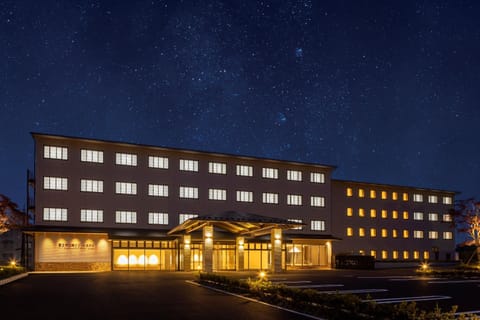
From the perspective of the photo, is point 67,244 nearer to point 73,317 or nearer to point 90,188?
point 90,188

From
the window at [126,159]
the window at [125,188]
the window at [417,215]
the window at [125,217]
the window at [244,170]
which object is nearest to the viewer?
the window at [125,217]

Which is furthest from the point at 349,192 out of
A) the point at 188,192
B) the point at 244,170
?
the point at 188,192

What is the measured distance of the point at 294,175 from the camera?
57062 millimetres

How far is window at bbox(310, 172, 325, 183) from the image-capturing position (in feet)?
191

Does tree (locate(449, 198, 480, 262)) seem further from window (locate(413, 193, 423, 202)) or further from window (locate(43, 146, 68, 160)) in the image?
window (locate(43, 146, 68, 160))

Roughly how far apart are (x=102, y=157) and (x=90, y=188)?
126 inches

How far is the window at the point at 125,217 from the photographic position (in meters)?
46.7

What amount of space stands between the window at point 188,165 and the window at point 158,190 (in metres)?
2.77

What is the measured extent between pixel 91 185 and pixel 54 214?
4.15 metres

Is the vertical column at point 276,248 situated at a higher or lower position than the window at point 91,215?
lower

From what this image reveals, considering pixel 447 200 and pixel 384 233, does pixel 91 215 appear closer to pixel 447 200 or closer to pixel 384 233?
pixel 384 233

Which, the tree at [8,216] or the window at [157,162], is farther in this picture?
the window at [157,162]

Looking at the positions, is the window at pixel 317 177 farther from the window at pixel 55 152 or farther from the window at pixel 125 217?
the window at pixel 55 152

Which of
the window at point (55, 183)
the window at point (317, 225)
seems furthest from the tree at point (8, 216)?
the window at point (317, 225)
